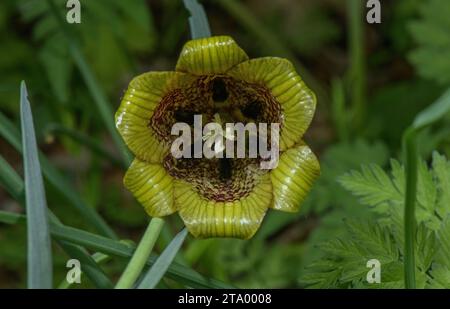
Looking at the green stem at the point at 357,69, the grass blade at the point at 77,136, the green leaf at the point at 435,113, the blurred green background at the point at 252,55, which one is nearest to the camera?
the green leaf at the point at 435,113

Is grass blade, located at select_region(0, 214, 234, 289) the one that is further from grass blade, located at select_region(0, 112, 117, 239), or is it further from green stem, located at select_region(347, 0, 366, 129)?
green stem, located at select_region(347, 0, 366, 129)

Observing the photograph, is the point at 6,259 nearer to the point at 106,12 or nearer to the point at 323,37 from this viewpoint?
the point at 106,12

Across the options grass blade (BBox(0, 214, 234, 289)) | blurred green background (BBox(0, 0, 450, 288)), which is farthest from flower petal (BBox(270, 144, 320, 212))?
blurred green background (BBox(0, 0, 450, 288))

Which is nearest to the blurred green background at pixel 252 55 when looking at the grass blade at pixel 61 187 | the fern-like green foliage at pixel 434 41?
the fern-like green foliage at pixel 434 41

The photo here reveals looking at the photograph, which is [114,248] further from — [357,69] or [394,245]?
[357,69]

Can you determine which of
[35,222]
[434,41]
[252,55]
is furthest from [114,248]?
[252,55]

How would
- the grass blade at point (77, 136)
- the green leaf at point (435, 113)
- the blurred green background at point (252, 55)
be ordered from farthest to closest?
the blurred green background at point (252, 55) < the grass blade at point (77, 136) < the green leaf at point (435, 113)

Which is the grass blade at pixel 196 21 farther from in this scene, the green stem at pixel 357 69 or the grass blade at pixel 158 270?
the green stem at pixel 357 69
